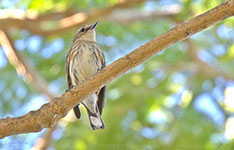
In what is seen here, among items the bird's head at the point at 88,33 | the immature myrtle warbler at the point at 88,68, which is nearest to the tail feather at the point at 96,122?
the immature myrtle warbler at the point at 88,68

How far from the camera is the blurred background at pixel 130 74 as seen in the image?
25.3ft

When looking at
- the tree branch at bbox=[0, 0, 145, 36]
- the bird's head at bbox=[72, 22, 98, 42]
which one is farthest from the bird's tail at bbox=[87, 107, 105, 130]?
the tree branch at bbox=[0, 0, 145, 36]

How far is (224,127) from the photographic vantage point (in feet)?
28.4

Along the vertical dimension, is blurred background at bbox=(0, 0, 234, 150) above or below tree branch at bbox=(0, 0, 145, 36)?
below

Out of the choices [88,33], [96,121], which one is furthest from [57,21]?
[96,121]

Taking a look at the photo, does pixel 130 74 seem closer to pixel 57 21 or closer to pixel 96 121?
pixel 57 21

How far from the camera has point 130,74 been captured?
9.16 m

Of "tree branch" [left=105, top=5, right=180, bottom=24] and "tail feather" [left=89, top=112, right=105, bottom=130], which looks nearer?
"tail feather" [left=89, top=112, right=105, bottom=130]

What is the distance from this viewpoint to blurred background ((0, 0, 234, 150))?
25.3ft

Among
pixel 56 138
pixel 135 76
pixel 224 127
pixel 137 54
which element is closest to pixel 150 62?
pixel 135 76

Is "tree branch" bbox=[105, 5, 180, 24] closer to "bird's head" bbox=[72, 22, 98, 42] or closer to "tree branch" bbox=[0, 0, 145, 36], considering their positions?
"tree branch" bbox=[0, 0, 145, 36]

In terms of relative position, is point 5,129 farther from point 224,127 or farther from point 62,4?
point 224,127

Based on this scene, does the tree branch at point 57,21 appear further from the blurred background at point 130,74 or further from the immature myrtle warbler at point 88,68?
the immature myrtle warbler at point 88,68

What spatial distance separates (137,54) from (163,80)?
18.2ft
